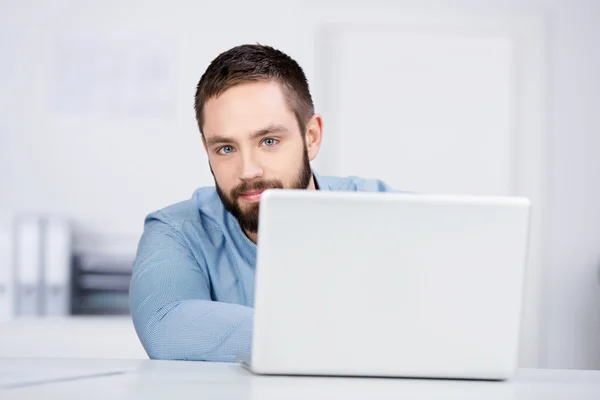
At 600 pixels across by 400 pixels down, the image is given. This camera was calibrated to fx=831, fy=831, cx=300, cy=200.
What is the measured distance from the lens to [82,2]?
4.42 m

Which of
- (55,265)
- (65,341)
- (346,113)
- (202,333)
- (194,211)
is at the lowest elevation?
(65,341)

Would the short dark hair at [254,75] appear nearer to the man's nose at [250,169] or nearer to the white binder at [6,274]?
the man's nose at [250,169]

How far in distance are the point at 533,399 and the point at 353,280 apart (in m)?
0.25

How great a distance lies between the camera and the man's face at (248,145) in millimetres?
2031

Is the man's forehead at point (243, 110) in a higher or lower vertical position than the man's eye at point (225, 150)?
higher

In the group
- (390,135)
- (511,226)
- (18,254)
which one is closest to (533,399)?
(511,226)

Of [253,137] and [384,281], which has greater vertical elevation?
[253,137]

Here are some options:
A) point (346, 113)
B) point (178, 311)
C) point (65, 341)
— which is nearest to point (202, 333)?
point (178, 311)

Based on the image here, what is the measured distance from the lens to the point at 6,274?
13.3 feet

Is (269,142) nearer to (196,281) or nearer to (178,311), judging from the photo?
(196,281)

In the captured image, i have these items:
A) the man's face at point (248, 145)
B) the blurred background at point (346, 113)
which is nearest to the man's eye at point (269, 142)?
the man's face at point (248, 145)

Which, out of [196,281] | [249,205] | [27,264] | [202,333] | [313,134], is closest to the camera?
[202,333]

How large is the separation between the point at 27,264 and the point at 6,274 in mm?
255

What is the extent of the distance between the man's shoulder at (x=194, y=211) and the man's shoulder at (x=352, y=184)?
35 centimetres
